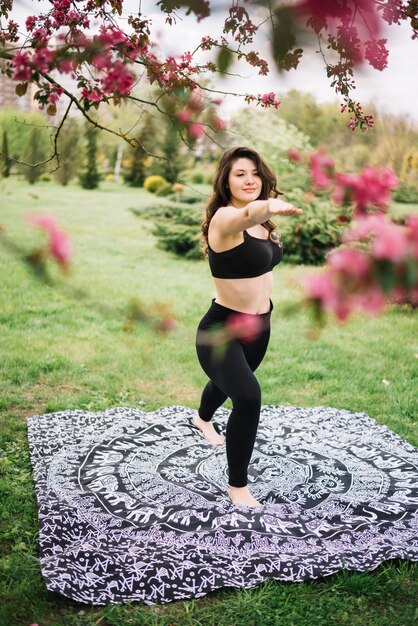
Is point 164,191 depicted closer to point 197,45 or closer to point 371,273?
point 197,45

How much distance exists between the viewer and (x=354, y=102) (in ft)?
7.85

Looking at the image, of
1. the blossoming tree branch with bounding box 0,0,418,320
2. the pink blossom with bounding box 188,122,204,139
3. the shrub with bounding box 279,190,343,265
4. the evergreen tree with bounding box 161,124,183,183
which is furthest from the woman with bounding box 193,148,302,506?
the shrub with bounding box 279,190,343,265

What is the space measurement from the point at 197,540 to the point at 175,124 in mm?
1708

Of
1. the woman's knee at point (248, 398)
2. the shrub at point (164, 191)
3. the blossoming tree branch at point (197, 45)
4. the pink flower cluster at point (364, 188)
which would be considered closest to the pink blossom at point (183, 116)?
the blossoming tree branch at point (197, 45)

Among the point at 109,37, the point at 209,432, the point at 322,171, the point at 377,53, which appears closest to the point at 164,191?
the point at 209,432

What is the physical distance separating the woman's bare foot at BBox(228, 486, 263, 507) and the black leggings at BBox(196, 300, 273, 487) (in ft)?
0.08

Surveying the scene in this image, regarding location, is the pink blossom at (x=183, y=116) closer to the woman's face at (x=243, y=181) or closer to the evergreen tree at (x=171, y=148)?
the evergreen tree at (x=171, y=148)

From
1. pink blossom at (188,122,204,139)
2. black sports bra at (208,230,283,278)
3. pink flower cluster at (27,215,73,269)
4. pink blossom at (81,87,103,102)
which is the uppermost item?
pink blossom at (81,87,103,102)

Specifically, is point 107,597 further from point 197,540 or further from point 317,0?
point 317,0

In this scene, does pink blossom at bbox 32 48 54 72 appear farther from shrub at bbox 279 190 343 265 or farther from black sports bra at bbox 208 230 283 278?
shrub at bbox 279 190 343 265

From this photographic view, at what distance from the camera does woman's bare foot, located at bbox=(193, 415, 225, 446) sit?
12.2 ft

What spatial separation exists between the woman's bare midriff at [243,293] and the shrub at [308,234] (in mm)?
5895

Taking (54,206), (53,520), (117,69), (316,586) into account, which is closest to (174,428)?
(53,520)

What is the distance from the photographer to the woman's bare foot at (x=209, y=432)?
373cm
